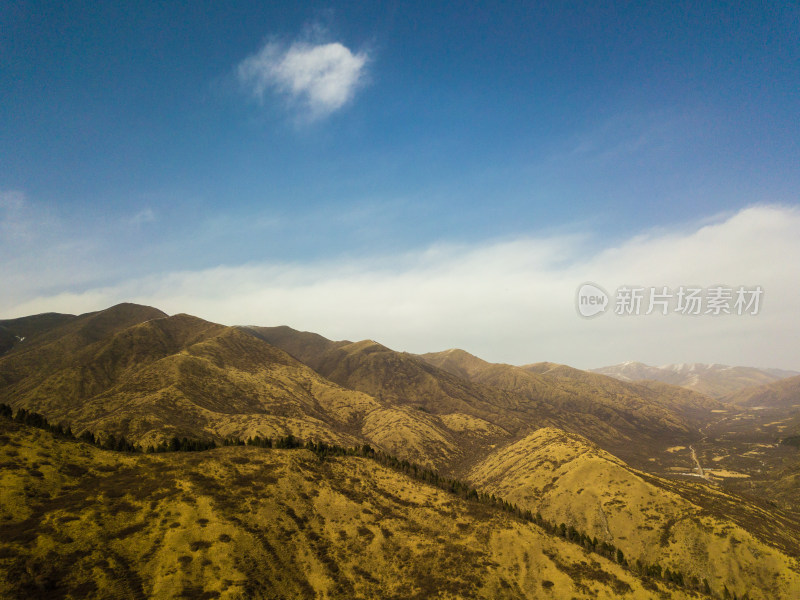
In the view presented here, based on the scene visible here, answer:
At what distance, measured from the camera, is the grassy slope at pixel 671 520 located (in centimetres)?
10962

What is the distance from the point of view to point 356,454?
13862cm

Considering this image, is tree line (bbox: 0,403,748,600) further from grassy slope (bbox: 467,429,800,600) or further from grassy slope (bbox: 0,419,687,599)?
grassy slope (bbox: 467,429,800,600)

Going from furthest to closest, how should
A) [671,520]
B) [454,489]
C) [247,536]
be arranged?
[671,520] < [454,489] < [247,536]

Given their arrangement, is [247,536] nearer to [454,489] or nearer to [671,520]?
[454,489]

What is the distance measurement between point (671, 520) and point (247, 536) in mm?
141427

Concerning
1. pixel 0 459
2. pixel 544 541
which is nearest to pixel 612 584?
pixel 544 541

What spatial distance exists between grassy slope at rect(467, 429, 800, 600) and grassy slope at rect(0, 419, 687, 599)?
4627 centimetres

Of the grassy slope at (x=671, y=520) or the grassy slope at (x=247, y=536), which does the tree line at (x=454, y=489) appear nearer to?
the grassy slope at (x=247, y=536)

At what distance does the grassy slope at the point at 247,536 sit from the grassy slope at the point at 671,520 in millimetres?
46271

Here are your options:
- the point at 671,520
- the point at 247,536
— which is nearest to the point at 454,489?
the point at 247,536

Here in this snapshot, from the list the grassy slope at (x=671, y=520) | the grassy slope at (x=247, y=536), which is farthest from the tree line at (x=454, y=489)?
the grassy slope at (x=671, y=520)

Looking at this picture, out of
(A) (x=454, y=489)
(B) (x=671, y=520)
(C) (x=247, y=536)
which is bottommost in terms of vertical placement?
(B) (x=671, y=520)

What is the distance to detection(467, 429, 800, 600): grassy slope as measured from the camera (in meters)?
110

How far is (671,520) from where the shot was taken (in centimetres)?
12900
